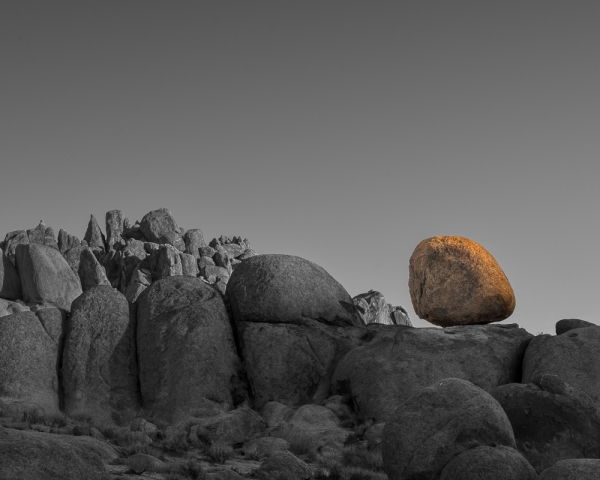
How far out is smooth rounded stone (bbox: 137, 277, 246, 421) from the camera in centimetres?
2794

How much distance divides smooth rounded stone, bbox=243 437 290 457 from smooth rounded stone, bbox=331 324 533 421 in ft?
16.3

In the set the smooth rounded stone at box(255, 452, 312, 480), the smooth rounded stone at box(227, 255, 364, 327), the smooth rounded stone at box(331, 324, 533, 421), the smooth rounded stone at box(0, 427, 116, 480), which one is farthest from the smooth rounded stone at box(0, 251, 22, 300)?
the smooth rounded stone at box(0, 427, 116, 480)

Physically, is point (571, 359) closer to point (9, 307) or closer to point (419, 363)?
point (419, 363)

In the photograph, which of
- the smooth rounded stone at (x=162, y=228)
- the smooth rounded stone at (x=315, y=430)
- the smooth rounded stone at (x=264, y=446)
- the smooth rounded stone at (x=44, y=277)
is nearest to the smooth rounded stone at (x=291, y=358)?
the smooth rounded stone at (x=315, y=430)

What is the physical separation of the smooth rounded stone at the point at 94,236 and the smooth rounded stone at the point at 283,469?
8846cm

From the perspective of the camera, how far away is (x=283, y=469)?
17875 millimetres

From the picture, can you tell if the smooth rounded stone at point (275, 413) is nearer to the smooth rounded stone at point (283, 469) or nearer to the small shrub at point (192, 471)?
the smooth rounded stone at point (283, 469)

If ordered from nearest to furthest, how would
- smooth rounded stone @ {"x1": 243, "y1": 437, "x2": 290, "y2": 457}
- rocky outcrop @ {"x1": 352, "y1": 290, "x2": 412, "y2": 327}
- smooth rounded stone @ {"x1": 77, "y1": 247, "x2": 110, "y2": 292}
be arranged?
smooth rounded stone @ {"x1": 243, "y1": 437, "x2": 290, "y2": 457} < smooth rounded stone @ {"x1": 77, "y1": 247, "x2": 110, "y2": 292} < rocky outcrop @ {"x1": 352, "y1": 290, "x2": 412, "y2": 327}

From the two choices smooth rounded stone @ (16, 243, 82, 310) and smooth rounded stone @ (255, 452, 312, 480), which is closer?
smooth rounded stone @ (255, 452, 312, 480)

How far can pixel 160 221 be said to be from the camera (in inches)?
3991

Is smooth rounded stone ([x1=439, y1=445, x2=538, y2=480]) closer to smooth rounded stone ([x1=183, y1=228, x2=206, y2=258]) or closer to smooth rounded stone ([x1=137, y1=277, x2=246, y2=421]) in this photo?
smooth rounded stone ([x1=137, y1=277, x2=246, y2=421])

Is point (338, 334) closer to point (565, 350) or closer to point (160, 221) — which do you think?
point (565, 350)

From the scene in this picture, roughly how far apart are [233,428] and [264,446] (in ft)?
7.64

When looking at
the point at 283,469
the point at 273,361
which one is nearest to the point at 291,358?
the point at 273,361
